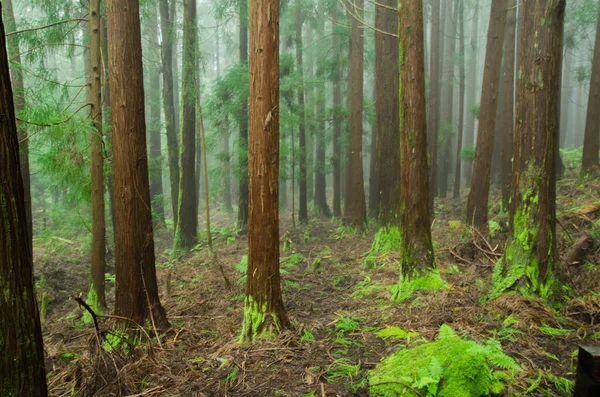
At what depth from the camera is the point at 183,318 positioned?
7.08m

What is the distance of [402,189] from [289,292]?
3.12 meters

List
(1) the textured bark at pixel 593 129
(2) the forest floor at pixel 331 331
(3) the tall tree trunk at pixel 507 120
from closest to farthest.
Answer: (2) the forest floor at pixel 331 331 → (1) the textured bark at pixel 593 129 → (3) the tall tree trunk at pixel 507 120

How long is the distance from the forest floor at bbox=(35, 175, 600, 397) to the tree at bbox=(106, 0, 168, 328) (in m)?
0.68

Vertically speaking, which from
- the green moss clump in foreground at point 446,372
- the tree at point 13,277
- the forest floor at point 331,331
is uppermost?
the tree at point 13,277

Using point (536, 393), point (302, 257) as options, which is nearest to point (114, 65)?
point (536, 393)

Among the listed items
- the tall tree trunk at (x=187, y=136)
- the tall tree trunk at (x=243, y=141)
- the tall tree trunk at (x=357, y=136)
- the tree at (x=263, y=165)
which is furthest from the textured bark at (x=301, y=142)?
the tree at (x=263, y=165)

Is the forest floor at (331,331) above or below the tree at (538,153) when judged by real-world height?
below

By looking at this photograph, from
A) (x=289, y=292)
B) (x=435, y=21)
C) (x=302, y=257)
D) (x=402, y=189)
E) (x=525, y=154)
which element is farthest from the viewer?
(x=435, y=21)

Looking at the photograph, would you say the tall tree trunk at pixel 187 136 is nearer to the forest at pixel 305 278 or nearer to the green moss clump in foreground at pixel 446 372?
the forest at pixel 305 278

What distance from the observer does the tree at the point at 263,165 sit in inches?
201

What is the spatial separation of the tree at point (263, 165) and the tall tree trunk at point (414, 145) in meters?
2.51

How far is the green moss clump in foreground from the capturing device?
352 centimetres

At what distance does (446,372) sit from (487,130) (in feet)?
30.3

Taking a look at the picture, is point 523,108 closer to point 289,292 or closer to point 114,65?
point 289,292
